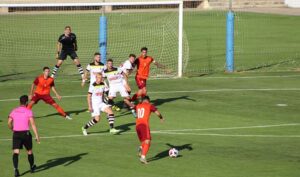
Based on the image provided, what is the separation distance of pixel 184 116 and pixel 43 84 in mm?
5582

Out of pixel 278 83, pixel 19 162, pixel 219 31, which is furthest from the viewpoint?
pixel 219 31

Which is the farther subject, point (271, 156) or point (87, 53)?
point (87, 53)

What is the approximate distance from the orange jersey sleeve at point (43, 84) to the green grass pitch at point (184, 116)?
3.82 ft

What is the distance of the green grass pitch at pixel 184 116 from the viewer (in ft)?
84.2

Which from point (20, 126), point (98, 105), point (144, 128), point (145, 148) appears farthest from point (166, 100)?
point (20, 126)

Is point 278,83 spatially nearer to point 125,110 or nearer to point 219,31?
point 125,110

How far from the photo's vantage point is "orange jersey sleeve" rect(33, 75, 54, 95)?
3262 centimetres

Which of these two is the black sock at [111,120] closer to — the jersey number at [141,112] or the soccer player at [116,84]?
the soccer player at [116,84]

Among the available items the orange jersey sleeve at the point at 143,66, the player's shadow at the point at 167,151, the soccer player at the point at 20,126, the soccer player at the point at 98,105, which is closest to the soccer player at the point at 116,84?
the orange jersey sleeve at the point at 143,66

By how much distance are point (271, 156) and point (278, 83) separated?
53.1ft

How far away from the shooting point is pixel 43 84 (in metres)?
32.7

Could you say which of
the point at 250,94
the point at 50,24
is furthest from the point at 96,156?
the point at 50,24

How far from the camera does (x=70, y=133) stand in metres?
30.6

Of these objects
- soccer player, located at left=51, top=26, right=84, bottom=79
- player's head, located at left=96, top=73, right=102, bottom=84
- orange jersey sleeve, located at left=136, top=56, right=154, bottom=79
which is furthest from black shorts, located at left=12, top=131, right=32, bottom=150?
soccer player, located at left=51, top=26, right=84, bottom=79
